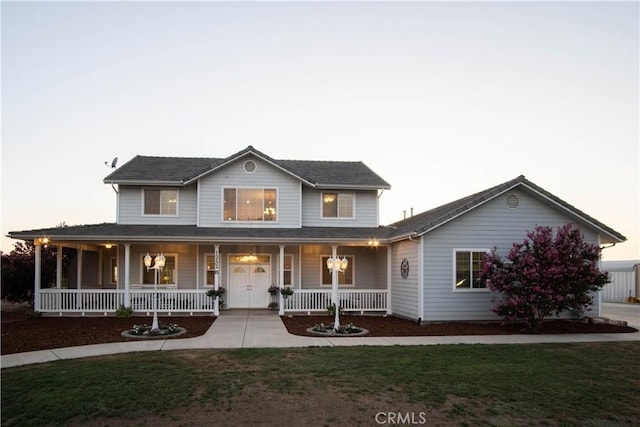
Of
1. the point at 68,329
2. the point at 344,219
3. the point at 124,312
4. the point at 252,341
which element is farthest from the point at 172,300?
→ the point at 344,219

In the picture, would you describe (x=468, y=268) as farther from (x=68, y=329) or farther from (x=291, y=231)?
(x=68, y=329)

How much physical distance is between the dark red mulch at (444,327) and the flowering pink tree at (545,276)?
685 mm

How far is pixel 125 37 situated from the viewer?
605 inches

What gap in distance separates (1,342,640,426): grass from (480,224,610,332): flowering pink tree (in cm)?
321

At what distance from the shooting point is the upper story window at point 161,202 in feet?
63.9

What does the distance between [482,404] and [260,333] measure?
24.9ft

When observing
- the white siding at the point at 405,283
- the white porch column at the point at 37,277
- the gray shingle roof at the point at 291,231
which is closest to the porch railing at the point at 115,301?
the white porch column at the point at 37,277

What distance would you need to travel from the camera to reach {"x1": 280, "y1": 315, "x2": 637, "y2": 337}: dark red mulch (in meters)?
13.9

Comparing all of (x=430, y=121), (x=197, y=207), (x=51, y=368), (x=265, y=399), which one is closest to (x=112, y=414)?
(x=265, y=399)

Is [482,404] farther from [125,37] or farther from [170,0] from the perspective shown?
[125,37]

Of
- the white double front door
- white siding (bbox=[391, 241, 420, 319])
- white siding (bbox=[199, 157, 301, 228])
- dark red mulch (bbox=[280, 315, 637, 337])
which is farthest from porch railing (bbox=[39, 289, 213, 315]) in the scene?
white siding (bbox=[391, 241, 420, 319])

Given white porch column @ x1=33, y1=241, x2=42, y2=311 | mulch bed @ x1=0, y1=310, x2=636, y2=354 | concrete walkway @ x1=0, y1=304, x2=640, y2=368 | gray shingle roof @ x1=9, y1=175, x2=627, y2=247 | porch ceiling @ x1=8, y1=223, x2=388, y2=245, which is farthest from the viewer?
white porch column @ x1=33, y1=241, x2=42, y2=311

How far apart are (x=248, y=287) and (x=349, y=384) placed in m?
12.1

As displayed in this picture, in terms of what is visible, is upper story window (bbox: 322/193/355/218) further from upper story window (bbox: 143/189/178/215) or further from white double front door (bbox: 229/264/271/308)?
upper story window (bbox: 143/189/178/215)
